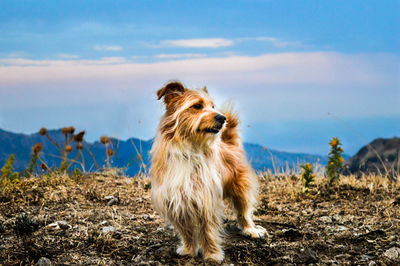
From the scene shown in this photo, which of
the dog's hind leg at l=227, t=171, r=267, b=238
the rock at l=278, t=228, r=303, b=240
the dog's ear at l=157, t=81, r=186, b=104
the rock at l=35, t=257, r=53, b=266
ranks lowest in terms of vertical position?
the rock at l=35, t=257, r=53, b=266

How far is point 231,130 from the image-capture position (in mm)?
6223

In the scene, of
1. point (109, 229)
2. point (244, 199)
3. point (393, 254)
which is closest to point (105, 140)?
point (109, 229)

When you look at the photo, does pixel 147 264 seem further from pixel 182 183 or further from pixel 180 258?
pixel 182 183

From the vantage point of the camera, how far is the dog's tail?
6.16 metres

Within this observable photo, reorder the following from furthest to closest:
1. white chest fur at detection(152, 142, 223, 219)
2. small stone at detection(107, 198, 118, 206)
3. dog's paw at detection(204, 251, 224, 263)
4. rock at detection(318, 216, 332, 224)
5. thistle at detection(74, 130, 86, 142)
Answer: thistle at detection(74, 130, 86, 142)
small stone at detection(107, 198, 118, 206)
rock at detection(318, 216, 332, 224)
dog's paw at detection(204, 251, 224, 263)
white chest fur at detection(152, 142, 223, 219)

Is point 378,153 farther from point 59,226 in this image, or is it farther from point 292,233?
point 59,226

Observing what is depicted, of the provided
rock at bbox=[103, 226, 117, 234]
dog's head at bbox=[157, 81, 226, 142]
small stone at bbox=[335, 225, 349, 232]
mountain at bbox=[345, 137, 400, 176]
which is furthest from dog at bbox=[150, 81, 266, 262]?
mountain at bbox=[345, 137, 400, 176]

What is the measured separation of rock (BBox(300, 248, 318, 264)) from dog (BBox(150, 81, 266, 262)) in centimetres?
90

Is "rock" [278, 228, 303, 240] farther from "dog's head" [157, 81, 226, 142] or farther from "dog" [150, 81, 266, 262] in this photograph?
"dog's head" [157, 81, 226, 142]

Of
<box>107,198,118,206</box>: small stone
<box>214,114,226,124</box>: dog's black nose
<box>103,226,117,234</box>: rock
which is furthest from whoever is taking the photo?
<box>107,198,118,206</box>: small stone

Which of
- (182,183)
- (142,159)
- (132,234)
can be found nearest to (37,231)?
(132,234)

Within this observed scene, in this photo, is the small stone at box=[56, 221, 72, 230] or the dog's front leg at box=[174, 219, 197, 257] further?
the small stone at box=[56, 221, 72, 230]

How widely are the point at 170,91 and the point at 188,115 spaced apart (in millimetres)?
427

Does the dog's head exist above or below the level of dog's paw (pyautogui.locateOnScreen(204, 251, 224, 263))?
above
